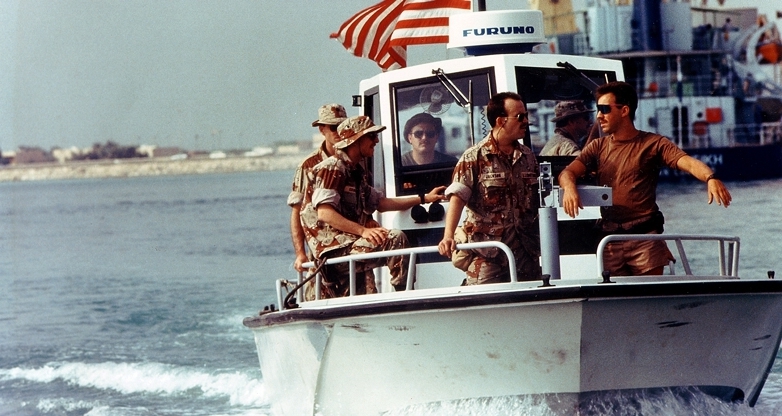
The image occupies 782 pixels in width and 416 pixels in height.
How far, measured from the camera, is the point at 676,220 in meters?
35.2

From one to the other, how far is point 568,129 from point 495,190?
6.01 feet

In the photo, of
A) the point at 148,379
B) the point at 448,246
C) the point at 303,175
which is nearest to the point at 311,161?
the point at 303,175

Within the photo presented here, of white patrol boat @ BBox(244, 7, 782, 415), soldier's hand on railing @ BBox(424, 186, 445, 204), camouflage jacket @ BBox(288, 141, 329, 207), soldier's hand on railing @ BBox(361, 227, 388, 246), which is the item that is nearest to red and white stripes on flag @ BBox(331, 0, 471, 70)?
camouflage jacket @ BBox(288, 141, 329, 207)

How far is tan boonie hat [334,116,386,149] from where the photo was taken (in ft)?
26.1

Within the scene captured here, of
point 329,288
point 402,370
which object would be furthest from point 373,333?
point 329,288

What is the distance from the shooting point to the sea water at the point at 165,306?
13332 millimetres

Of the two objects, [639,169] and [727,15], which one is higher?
[727,15]

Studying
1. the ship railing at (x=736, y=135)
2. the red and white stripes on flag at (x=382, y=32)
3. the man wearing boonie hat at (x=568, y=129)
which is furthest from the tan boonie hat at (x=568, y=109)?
the ship railing at (x=736, y=135)

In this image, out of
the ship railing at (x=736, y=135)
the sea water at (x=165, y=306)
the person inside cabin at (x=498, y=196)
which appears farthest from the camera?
the ship railing at (x=736, y=135)

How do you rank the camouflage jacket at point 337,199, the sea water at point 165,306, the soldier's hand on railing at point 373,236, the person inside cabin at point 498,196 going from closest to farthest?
the person inside cabin at point 498,196
the soldier's hand on railing at point 373,236
the camouflage jacket at point 337,199
the sea water at point 165,306

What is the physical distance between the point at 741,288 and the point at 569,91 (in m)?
2.33

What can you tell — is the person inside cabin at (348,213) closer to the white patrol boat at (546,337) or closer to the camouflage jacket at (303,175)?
the white patrol boat at (546,337)

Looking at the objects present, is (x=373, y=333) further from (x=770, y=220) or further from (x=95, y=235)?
(x=95, y=235)

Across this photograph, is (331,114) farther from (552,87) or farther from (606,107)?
(606,107)
